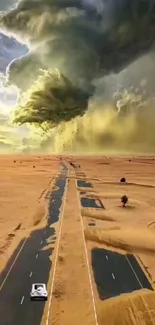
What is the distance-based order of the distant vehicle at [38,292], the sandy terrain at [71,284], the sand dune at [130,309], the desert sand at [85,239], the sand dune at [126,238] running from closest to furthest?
the sand dune at [130,309]
the sandy terrain at [71,284]
the desert sand at [85,239]
the distant vehicle at [38,292]
the sand dune at [126,238]

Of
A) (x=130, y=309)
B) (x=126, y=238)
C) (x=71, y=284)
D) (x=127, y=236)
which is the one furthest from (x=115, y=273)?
(x=127, y=236)

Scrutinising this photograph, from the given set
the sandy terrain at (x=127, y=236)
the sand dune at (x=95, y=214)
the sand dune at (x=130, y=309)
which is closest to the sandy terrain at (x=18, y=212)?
the sand dune at (x=95, y=214)

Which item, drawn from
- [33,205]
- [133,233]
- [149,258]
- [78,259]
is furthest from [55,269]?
[33,205]

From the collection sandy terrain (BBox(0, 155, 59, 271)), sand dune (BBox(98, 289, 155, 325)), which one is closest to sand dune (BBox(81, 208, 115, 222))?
sandy terrain (BBox(0, 155, 59, 271))

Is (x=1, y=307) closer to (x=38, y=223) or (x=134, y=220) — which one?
(x=38, y=223)

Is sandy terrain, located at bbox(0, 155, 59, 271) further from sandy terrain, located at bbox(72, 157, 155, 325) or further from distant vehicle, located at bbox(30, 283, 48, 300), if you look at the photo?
sandy terrain, located at bbox(72, 157, 155, 325)

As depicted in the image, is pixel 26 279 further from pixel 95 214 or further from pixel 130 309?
pixel 95 214

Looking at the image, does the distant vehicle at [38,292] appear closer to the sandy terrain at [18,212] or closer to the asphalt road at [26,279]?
the asphalt road at [26,279]
